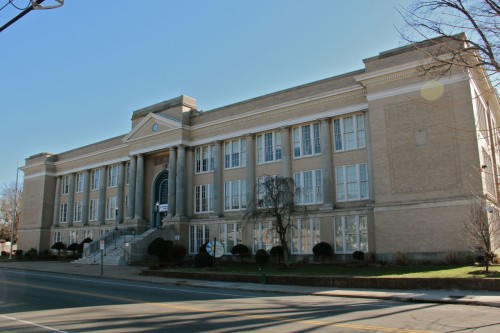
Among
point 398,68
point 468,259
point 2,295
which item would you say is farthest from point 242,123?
point 2,295

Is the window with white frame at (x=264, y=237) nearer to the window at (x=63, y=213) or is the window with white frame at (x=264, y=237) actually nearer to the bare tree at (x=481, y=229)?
the bare tree at (x=481, y=229)

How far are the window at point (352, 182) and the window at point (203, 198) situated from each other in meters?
13.6

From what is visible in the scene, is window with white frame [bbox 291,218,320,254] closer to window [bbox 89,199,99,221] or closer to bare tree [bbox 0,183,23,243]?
window [bbox 89,199,99,221]

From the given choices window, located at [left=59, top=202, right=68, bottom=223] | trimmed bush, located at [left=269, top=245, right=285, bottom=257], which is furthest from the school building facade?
window, located at [left=59, top=202, right=68, bottom=223]

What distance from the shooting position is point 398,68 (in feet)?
100

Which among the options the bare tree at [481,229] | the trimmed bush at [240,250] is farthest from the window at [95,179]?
the bare tree at [481,229]

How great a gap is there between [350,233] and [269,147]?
1080cm

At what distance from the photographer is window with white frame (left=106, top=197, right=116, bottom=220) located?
174 ft

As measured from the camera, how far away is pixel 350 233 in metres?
33.0

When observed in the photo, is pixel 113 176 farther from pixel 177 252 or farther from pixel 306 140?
pixel 306 140

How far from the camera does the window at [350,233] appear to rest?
106ft

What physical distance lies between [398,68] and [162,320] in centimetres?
2456

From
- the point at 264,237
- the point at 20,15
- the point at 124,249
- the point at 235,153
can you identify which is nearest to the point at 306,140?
the point at 235,153

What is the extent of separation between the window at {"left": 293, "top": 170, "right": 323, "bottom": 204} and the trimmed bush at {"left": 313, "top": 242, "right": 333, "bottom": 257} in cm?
370
